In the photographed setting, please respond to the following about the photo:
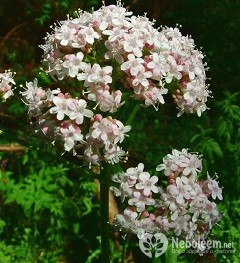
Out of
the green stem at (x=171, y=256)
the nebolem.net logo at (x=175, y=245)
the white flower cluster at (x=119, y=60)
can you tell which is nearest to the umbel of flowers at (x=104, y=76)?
the white flower cluster at (x=119, y=60)

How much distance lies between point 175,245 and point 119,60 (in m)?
0.97

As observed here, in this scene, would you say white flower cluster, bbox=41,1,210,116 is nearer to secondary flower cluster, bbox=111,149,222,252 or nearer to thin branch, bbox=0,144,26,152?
secondary flower cluster, bbox=111,149,222,252

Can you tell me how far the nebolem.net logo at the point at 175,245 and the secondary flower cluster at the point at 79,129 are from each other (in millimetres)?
313

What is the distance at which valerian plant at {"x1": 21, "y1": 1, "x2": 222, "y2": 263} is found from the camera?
1833 mm

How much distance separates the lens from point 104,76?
1.83 meters

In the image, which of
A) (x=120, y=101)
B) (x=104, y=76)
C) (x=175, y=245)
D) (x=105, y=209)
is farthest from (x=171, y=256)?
(x=104, y=76)

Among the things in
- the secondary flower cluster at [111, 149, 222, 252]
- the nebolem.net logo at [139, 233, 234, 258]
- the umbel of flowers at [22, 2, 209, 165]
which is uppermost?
the umbel of flowers at [22, 2, 209, 165]

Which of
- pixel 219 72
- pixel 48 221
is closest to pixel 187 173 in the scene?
pixel 48 221

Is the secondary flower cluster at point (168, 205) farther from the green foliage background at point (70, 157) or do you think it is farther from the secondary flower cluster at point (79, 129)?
the green foliage background at point (70, 157)

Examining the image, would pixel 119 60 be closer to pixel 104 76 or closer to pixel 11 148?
pixel 104 76

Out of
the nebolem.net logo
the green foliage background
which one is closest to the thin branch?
the green foliage background

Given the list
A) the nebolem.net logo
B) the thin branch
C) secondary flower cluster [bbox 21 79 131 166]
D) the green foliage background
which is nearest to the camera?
secondary flower cluster [bbox 21 79 131 166]

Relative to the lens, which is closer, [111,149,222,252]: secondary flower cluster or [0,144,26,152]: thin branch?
[111,149,222,252]: secondary flower cluster

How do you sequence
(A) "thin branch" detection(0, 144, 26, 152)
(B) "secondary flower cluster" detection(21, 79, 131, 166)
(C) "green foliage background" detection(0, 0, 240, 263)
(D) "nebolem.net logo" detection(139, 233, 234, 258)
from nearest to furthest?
1. (B) "secondary flower cluster" detection(21, 79, 131, 166)
2. (D) "nebolem.net logo" detection(139, 233, 234, 258)
3. (C) "green foliage background" detection(0, 0, 240, 263)
4. (A) "thin branch" detection(0, 144, 26, 152)
